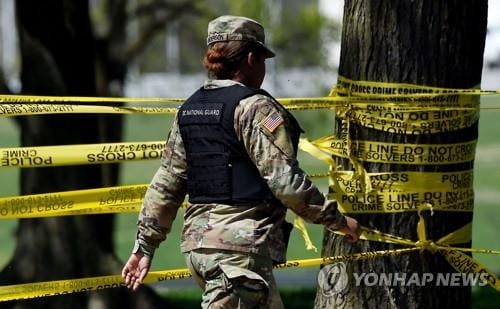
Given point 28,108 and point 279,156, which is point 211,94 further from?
point 28,108

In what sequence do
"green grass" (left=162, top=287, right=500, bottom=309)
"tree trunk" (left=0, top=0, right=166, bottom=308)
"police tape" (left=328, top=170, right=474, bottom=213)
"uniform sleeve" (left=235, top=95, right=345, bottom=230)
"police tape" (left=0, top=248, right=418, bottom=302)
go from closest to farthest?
"uniform sleeve" (left=235, top=95, right=345, bottom=230), "police tape" (left=328, top=170, right=474, bottom=213), "police tape" (left=0, top=248, right=418, bottom=302), "tree trunk" (left=0, top=0, right=166, bottom=308), "green grass" (left=162, top=287, right=500, bottom=309)

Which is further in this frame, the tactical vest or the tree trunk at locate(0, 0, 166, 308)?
the tree trunk at locate(0, 0, 166, 308)

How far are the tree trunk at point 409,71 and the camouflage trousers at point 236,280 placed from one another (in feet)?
2.85

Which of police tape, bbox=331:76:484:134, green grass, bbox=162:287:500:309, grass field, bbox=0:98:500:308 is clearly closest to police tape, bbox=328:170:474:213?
police tape, bbox=331:76:484:134

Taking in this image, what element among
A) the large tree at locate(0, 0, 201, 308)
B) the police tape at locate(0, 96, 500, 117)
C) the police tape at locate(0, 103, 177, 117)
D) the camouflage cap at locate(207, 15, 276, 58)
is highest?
the camouflage cap at locate(207, 15, 276, 58)

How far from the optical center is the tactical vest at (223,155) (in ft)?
13.9

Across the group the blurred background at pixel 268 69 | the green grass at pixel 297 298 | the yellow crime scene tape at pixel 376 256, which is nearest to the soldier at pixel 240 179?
the yellow crime scene tape at pixel 376 256

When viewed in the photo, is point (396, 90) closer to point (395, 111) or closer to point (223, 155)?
point (395, 111)

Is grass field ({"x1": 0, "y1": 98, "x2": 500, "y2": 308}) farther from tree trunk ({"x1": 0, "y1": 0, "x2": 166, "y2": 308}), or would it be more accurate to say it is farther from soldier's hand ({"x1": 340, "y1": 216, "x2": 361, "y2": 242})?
soldier's hand ({"x1": 340, "y1": 216, "x2": 361, "y2": 242})

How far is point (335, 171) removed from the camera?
5180 mm

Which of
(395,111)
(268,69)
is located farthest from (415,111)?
(268,69)

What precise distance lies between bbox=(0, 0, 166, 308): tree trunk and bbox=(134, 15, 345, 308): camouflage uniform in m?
3.69

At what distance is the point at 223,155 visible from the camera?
4258mm

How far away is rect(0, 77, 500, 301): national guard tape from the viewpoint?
16.3 ft
